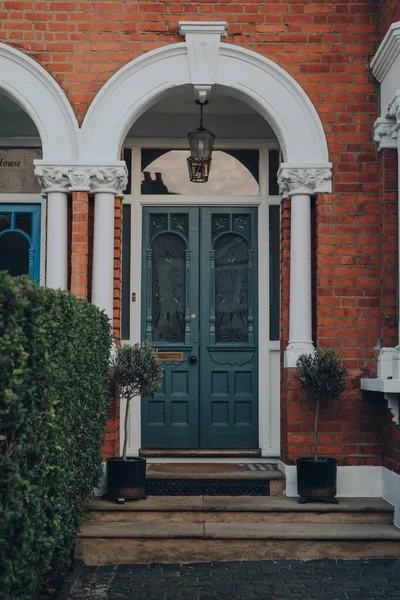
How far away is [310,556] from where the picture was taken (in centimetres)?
596

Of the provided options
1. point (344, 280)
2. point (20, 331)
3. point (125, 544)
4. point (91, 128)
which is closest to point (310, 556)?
point (125, 544)

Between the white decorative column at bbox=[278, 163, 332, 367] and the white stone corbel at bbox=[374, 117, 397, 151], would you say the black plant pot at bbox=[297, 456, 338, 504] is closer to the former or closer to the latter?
the white decorative column at bbox=[278, 163, 332, 367]

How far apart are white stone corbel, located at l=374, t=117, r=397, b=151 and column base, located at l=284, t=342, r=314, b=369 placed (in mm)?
1733

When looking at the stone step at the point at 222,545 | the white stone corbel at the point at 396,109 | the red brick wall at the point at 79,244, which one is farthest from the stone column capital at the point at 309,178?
the stone step at the point at 222,545

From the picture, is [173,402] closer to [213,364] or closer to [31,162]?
[213,364]

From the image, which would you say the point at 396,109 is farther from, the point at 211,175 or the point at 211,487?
the point at 211,487

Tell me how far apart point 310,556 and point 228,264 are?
10.5 ft

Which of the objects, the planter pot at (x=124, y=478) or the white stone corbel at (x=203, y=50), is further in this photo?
the white stone corbel at (x=203, y=50)

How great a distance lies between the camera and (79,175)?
273 inches

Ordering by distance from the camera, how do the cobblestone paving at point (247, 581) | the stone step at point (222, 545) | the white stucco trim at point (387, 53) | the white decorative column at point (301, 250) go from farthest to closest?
the white decorative column at point (301, 250)
the white stucco trim at point (387, 53)
the stone step at point (222, 545)
the cobblestone paving at point (247, 581)

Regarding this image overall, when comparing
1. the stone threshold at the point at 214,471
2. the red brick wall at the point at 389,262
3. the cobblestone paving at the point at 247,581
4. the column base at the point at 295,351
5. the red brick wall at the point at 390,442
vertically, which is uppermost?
the red brick wall at the point at 389,262

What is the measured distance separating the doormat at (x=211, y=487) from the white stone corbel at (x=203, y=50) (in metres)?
3.29

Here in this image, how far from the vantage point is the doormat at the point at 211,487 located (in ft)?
22.8

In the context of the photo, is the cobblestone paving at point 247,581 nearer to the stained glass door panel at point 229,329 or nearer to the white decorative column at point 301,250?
the white decorative column at point 301,250
